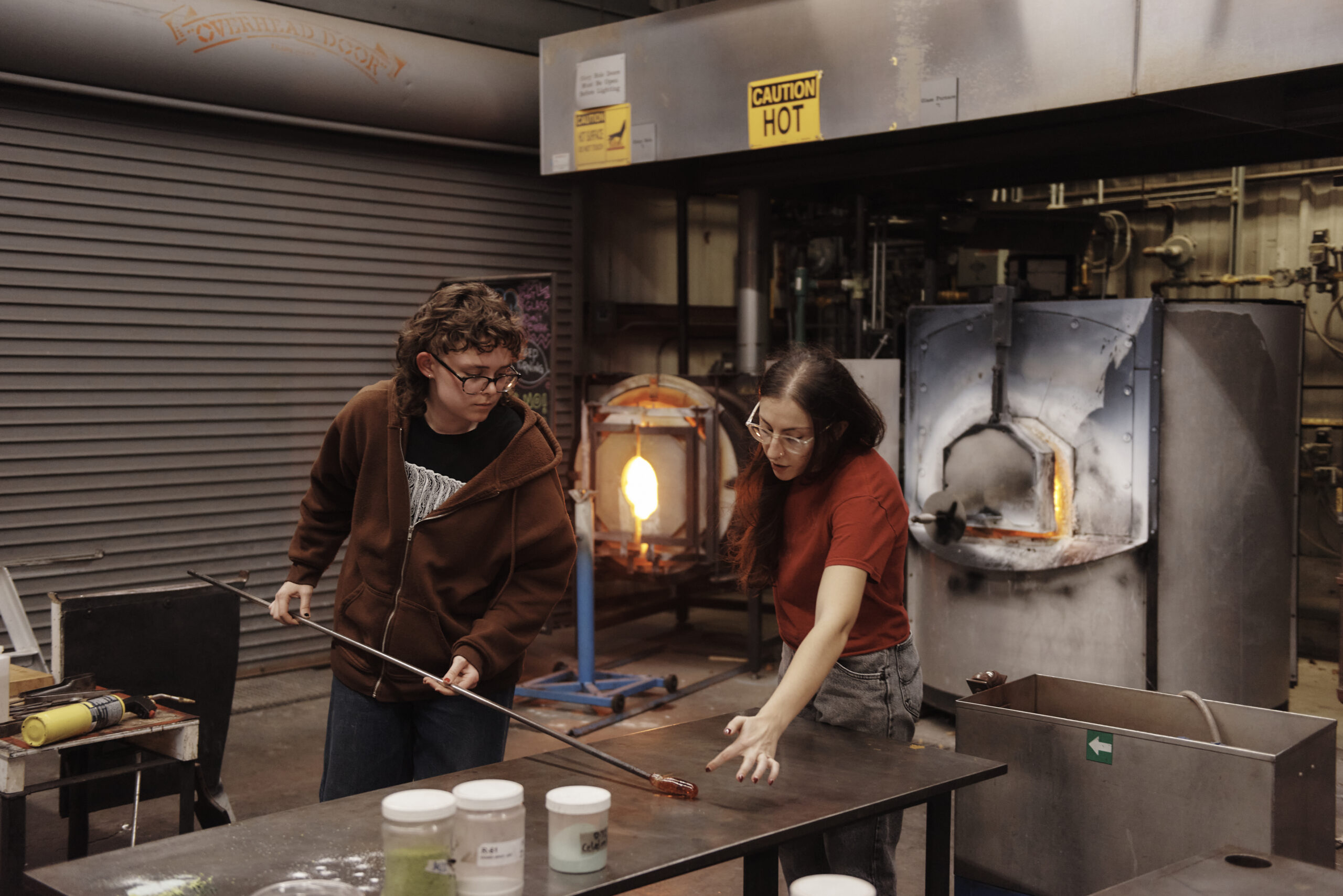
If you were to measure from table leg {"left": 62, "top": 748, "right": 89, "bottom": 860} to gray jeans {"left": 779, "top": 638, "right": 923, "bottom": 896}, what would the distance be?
2.17 m

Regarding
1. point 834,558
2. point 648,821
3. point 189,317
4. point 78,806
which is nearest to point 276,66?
point 189,317

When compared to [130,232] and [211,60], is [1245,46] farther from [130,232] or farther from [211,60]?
[130,232]

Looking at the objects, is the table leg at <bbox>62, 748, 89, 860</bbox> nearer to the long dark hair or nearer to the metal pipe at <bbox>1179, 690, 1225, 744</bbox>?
the long dark hair

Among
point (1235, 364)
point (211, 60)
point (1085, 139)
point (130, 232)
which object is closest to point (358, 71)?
point (211, 60)

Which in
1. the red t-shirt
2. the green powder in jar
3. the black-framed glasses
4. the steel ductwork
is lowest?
the green powder in jar

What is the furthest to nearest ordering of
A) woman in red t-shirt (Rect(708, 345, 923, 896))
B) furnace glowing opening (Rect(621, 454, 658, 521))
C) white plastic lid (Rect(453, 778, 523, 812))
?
1. furnace glowing opening (Rect(621, 454, 658, 521))
2. woman in red t-shirt (Rect(708, 345, 923, 896))
3. white plastic lid (Rect(453, 778, 523, 812))

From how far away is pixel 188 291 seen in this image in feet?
19.2

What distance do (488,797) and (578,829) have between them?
219mm

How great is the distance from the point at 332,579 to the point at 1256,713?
4.98 meters

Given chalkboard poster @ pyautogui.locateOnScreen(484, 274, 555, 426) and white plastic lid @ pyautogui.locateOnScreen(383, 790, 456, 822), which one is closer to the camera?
white plastic lid @ pyautogui.locateOnScreen(383, 790, 456, 822)

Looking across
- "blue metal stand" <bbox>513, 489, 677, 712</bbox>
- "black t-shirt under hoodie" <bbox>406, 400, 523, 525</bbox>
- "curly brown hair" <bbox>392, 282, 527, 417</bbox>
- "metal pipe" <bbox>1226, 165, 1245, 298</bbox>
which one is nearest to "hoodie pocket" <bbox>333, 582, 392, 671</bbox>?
"black t-shirt under hoodie" <bbox>406, 400, 523, 525</bbox>

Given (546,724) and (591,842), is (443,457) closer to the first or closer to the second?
(591,842)

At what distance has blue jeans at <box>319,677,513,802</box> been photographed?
2590 mm

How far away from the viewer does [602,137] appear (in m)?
5.78
